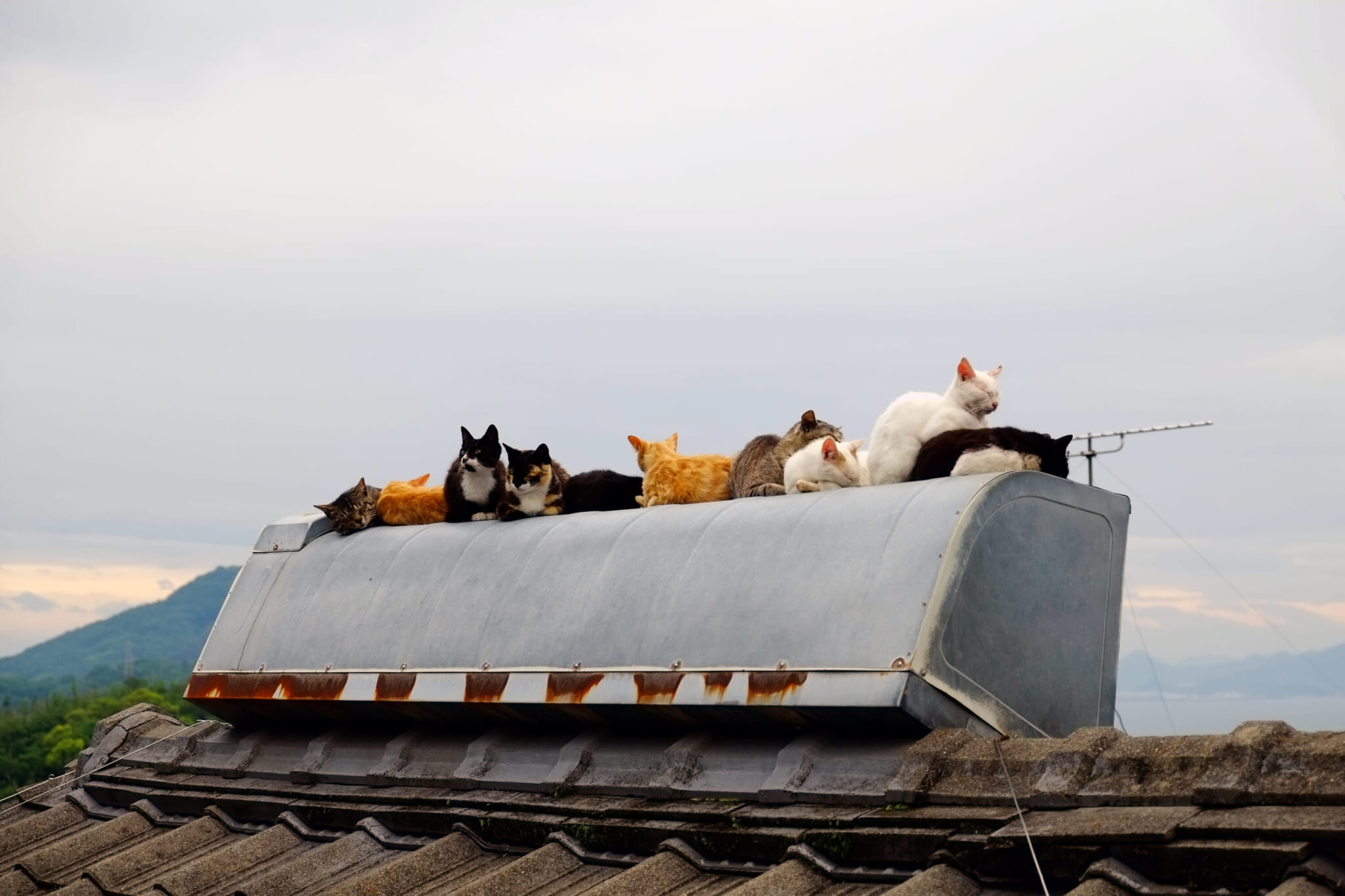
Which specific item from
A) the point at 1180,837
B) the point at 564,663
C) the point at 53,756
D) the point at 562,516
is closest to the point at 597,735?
the point at 564,663

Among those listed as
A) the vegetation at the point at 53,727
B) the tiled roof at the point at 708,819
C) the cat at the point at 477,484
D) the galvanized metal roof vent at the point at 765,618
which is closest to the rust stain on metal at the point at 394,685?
the galvanized metal roof vent at the point at 765,618

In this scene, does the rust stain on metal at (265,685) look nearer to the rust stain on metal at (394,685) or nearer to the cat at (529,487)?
the rust stain on metal at (394,685)

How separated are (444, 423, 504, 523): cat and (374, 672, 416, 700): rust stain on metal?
207 centimetres

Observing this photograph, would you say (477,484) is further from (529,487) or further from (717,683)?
(717,683)

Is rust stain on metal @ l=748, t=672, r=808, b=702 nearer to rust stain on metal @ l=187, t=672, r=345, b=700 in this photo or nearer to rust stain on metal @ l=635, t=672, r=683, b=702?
rust stain on metal @ l=635, t=672, r=683, b=702

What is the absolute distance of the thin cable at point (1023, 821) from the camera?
5.86 meters

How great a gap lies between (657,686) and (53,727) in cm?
12282

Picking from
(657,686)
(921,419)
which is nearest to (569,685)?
(657,686)

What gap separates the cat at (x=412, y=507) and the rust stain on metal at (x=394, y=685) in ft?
8.45

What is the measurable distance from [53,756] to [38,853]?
106408mm

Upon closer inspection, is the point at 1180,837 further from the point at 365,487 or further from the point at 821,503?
the point at 365,487

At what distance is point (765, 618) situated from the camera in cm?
855

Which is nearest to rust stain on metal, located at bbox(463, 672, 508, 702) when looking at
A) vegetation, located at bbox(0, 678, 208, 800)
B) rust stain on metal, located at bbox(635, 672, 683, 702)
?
rust stain on metal, located at bbox(635, 672, 683, 702)

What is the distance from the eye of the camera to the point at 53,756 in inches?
4200
